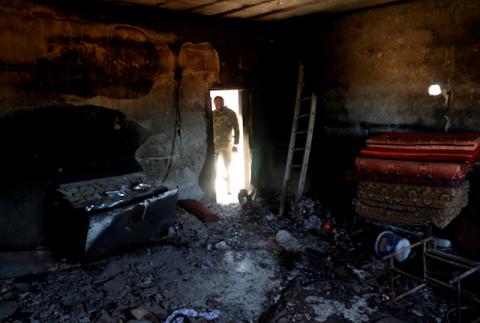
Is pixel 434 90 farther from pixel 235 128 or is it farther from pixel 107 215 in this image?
pixel 107 215

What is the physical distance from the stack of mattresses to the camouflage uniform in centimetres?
335

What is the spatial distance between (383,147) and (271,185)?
3.49 m

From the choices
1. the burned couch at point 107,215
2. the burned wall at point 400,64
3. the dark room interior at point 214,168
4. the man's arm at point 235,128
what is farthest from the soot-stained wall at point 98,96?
the burned wall at point 400,64

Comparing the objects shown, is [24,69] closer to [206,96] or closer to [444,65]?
[206,96]

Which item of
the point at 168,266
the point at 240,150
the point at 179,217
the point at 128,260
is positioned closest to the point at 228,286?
the point at 168,266

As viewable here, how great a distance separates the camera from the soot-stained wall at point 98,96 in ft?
17.1

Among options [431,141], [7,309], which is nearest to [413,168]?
[431,141]

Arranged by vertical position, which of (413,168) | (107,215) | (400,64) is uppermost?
(400,64)

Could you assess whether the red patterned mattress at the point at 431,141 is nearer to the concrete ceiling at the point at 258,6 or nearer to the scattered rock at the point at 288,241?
the scattered rock at the point at 288,241

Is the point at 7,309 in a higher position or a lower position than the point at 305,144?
lower

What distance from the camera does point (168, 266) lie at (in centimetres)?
507

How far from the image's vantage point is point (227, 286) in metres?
4.60

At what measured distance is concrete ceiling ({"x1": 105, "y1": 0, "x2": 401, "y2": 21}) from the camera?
556 centimetres

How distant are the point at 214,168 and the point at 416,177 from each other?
397 centimetres
